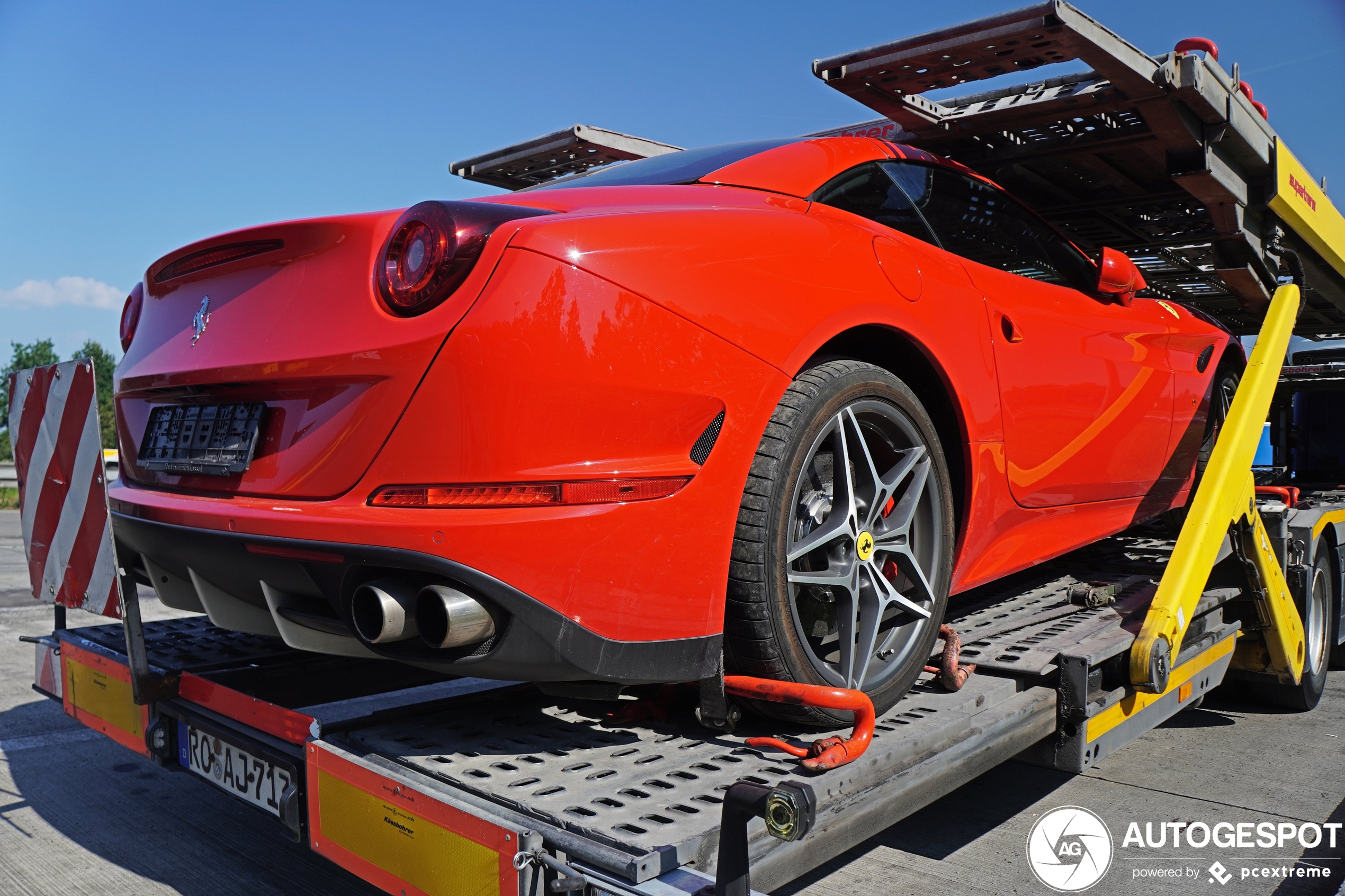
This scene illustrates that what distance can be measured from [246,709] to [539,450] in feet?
3.30

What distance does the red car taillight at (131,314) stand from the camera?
8.07 ft

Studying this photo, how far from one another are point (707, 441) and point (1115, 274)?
6.93ft

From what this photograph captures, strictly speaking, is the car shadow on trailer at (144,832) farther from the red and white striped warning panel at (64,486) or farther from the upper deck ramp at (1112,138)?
the upper deck ramp at (1112,138)

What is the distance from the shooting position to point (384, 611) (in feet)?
5.28

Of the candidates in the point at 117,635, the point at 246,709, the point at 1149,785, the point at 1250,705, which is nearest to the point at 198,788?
the point at 117,635

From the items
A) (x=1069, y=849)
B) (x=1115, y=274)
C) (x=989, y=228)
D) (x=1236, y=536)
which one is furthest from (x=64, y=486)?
(x=1236, y=536)

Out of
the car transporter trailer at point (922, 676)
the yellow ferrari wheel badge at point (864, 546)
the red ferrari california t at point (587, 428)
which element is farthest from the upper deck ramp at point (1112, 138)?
the yellow ferrari wheel badge at point (864, 546)

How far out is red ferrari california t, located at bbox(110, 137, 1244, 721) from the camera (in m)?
1.66

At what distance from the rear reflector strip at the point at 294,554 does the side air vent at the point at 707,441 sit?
64cm

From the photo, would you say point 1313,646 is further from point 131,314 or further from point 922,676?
point 131,314

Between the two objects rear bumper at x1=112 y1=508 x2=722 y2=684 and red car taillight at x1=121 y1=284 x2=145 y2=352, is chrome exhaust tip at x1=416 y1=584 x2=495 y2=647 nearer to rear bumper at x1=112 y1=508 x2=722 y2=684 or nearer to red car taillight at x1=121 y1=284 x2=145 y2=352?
rear bumper at x1=112 y1=508 x2=722 y2=684

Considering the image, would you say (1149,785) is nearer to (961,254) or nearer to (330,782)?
(961,254)

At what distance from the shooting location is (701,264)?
1.87 m

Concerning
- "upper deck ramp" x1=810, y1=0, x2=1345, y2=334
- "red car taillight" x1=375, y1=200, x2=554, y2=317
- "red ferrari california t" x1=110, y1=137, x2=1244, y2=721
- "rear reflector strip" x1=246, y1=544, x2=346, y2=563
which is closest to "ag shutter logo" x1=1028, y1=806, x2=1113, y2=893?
"red ferrari california t" x1=110, y1=137, x2=1244, y2=721
